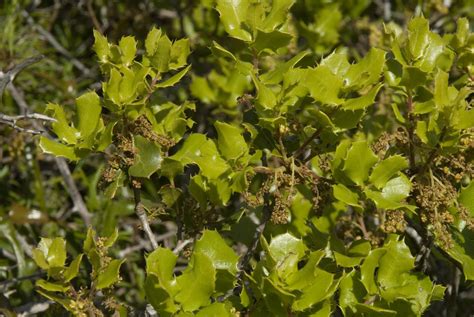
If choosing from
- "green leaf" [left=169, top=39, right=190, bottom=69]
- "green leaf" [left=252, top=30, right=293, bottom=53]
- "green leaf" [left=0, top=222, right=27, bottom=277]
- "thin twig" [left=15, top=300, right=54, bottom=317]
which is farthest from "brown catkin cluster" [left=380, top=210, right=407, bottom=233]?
"green leaf" [left=0, top=222, right=27, bottom=277]

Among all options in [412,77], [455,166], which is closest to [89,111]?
[412,77]

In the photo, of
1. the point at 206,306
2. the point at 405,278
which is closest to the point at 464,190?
the point at 405,278

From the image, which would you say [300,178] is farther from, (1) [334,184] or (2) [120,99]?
(2) [120,99]

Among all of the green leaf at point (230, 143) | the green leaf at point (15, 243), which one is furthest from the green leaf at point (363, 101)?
the green leaf at point (15, 243)

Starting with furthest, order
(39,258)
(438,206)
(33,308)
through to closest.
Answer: (33,308), (438,206), (39,258)

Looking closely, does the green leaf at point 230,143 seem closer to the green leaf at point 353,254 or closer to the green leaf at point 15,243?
the green leaf at point 353,254

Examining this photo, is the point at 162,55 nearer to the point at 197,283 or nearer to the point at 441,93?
the point at 197,283
